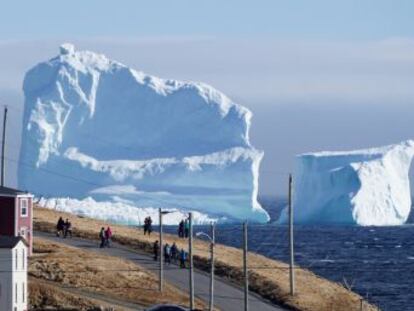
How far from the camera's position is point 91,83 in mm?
130500

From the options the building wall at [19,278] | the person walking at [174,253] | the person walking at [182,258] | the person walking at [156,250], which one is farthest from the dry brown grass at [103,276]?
the building wall at [19,278]

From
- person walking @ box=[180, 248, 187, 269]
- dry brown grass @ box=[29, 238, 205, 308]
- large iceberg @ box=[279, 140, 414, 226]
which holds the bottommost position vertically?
dry brown grass @ box=[29, 238, 205, 308]

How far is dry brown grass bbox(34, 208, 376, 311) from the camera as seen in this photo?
57.3m

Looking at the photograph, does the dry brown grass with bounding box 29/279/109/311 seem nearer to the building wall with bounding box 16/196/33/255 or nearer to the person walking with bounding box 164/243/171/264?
the building wall with bounding box 16/196/33/255

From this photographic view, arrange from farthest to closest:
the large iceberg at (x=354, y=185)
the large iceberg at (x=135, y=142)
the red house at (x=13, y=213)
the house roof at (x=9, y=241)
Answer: the large iceberg at (x=135, y=142) → the large iceberg at (x=354, y=185) → the red house at (x=13, y=213) → the house roof at (x=9, y=241)

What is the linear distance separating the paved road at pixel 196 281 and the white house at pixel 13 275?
24.7ft

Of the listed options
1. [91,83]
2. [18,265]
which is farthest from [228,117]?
[18,265]

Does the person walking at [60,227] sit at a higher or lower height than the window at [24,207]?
lower

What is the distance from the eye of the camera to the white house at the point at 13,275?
1976 inches

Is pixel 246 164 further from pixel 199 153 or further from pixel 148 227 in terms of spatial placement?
pixel 148 227

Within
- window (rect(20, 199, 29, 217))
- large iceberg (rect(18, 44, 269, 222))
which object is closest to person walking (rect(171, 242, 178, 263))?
window (rect(20, 199, 29, 217))

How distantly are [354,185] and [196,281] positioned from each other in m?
64.0

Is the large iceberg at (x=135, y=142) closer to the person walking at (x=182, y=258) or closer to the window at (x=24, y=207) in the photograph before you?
the person walking at (x=182, y=258)

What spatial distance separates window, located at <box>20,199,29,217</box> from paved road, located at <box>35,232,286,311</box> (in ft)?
17.1
